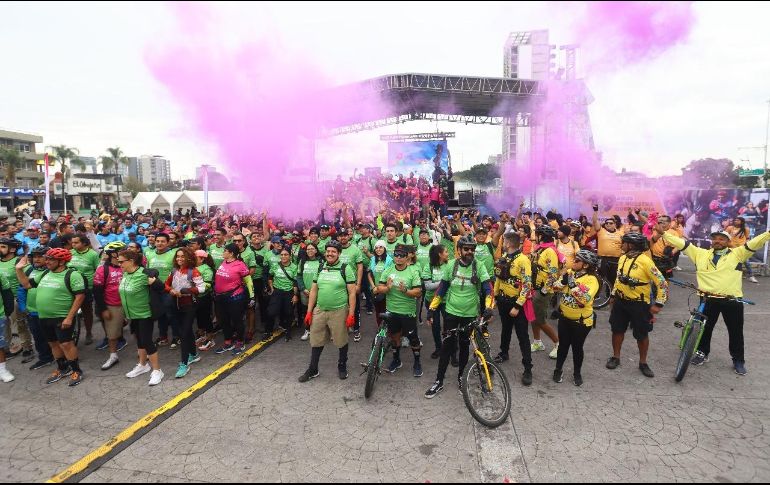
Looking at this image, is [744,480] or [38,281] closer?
[744,480]

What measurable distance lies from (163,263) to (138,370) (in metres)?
1.54

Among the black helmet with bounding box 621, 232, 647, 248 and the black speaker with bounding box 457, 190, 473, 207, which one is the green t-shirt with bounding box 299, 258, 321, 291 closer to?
the black helmet with bounding box 621, 232, 647, 248

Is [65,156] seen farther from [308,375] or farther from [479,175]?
[308,375]

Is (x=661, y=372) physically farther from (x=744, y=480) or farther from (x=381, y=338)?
(x=381, y=338)

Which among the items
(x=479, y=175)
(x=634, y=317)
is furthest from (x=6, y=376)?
(x=479, y=175)

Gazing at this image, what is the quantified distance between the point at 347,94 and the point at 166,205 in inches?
971

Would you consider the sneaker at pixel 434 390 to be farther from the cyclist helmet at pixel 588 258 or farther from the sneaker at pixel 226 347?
the sneaker at pixel 226 347

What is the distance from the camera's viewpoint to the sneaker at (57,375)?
17.1ft

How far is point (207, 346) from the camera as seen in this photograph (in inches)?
250

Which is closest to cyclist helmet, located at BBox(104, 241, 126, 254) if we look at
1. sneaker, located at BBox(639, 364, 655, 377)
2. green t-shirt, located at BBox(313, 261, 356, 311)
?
→ green t-shirt, located at BBox(313, 261, 356, 311)

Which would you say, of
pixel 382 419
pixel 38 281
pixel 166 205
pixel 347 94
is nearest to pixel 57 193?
pixel 166 205

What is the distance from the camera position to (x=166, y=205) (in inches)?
1389

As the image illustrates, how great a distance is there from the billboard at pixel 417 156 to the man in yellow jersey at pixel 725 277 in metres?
24.4

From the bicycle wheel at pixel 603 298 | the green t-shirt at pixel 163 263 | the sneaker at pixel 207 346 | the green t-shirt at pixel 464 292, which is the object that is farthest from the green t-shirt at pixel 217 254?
the bicycle wheel at pixel 603 298
